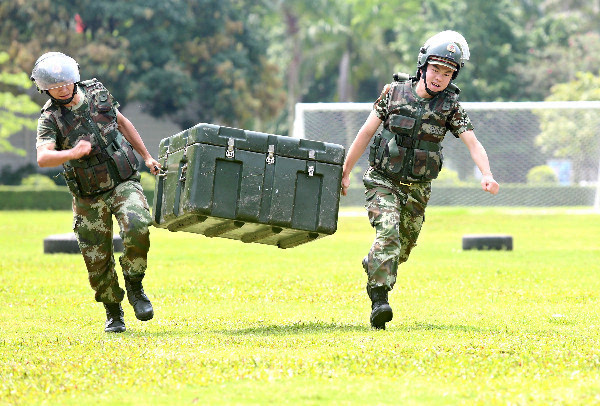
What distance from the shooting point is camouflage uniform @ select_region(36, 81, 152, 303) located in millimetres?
9508

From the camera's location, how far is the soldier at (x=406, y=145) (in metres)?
9.50

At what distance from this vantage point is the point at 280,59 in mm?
82688

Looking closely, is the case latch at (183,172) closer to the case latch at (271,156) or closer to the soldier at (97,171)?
the soldier at (97,171)

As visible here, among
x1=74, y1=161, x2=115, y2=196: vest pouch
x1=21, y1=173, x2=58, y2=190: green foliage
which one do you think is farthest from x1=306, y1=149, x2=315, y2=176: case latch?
x1=21, y1=173, x2=58, y2=190: green foliage

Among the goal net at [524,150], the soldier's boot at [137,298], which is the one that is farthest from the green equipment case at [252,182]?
the goal net at [524,150]

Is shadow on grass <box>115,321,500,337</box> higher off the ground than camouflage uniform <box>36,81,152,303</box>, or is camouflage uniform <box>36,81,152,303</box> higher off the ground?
camouflage uniform <box>36,81,152,303</box>

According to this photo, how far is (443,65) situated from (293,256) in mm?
11591

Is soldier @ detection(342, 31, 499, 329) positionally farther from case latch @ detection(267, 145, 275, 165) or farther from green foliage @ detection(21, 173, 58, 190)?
green foliage @ detection(21, 173, 58, 190)

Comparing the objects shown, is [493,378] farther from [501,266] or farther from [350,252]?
[350,252]

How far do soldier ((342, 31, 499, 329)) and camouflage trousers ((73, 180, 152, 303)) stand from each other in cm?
175

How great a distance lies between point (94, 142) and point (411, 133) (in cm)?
267

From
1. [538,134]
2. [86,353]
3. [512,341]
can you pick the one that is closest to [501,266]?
[512,341]

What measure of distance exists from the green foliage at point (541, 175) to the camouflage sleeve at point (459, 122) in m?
27.4

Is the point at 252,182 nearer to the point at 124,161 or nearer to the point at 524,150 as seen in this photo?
the point at 124,161
